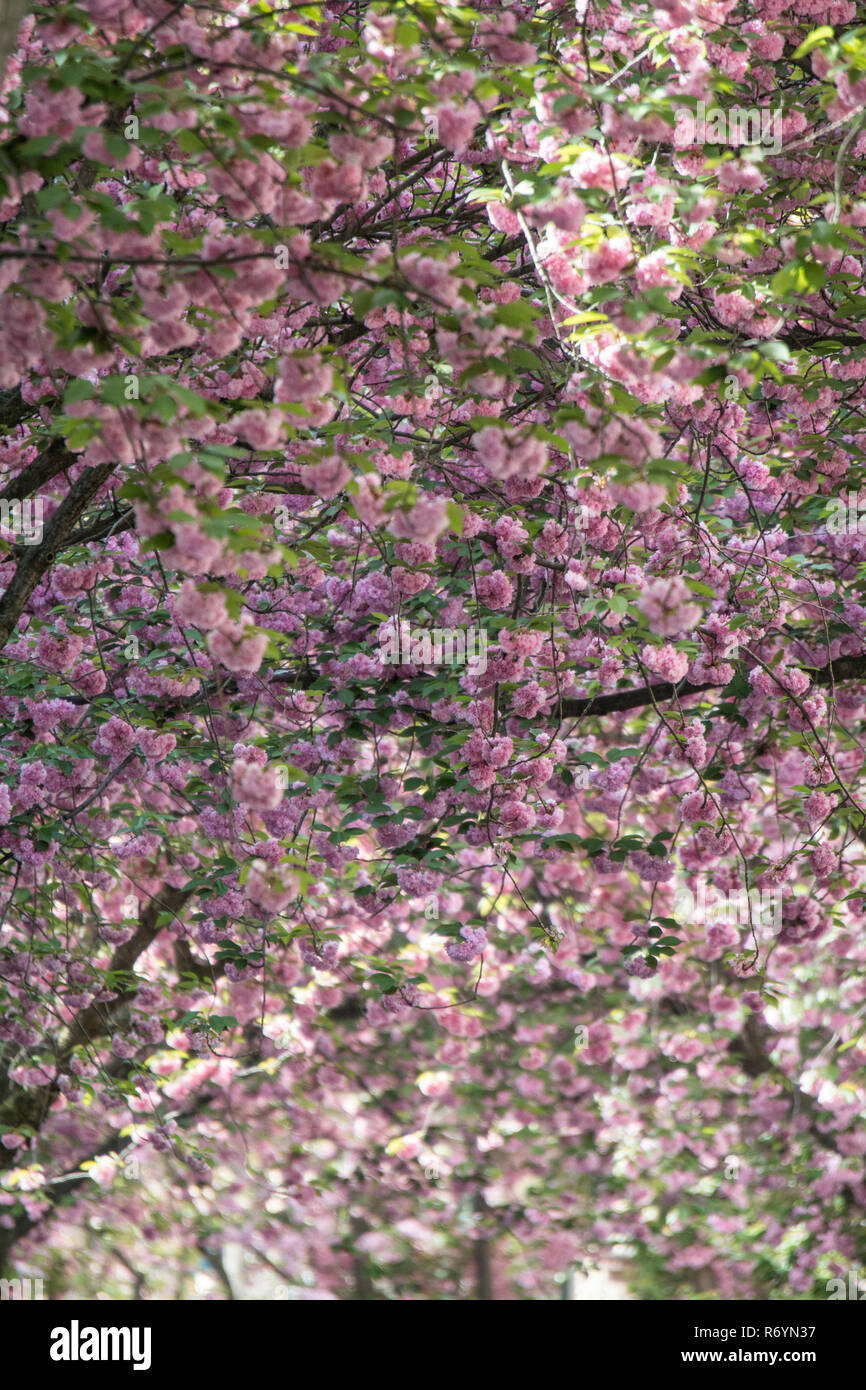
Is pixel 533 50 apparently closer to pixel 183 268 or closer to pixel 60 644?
pixel 183 268

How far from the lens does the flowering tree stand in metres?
2.68

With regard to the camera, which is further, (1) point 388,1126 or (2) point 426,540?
(1) point 388,1126

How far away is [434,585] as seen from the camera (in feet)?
15.9

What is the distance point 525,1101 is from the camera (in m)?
9.77

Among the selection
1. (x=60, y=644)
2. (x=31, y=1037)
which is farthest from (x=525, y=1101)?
(x=60, y=644)

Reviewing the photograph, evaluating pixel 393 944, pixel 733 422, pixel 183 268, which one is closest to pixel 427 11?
pixel 183 268

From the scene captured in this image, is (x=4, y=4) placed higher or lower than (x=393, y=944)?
lower

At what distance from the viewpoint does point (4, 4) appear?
189 centimetres

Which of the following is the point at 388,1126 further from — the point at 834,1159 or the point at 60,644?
the point at 60,644

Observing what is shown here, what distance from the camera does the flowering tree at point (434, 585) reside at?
2678mm

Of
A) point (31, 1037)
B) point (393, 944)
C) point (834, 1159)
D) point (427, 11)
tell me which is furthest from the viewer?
point (393, 944)

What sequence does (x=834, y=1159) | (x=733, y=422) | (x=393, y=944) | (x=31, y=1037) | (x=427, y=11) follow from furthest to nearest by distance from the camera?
(x=393, y=944) < (x=834, y=1159) < (x=31, y=1037) < (x=733, y=422) < (x=427, y=11)

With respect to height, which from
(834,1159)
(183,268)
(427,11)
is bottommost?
(834,1159)

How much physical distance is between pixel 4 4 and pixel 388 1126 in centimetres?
931
